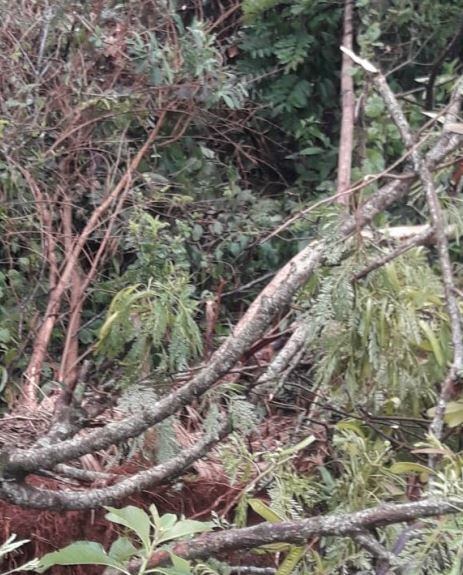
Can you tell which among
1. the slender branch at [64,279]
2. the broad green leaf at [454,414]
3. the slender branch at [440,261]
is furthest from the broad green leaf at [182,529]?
the slender branch at [64,279]

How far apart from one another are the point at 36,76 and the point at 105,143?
1.20 feet

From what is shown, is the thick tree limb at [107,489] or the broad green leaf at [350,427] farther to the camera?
the broad green leaf at [350,427]

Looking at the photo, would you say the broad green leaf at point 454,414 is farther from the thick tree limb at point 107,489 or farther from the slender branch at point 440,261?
the thick tree limb at point 107,489

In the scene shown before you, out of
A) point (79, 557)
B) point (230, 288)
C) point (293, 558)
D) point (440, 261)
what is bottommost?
point (230, 288)

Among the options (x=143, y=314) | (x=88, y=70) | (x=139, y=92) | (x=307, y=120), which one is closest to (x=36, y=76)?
(x=88, y=70)

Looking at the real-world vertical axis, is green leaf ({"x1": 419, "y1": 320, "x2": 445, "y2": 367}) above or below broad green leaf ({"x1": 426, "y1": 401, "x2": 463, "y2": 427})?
above

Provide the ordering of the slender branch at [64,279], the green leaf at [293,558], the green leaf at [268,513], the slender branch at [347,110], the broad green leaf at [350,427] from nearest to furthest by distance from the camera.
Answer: the green leaf at [293,558]
the green leaf at [268,513]
the broad green leaf at [350,427]
the slender branch at [64,279]
the slender branch at [347,110]

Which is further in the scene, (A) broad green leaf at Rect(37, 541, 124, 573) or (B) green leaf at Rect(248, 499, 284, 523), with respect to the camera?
(B) green leaf at Rect(248, 499, 284, 523)

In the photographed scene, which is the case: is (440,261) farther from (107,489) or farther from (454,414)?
(107,489)

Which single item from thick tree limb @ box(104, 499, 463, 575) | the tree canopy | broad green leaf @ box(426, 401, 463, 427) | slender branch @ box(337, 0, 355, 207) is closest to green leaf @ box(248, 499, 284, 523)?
the tree canopy

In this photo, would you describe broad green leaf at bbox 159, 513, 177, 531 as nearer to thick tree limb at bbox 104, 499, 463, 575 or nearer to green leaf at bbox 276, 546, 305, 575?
thick tree limb at bbox 104, 499, 463, 575

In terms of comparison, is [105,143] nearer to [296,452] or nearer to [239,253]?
[239,253]

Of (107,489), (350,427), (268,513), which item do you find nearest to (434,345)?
(350,427)

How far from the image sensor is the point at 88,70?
10.6 ft
